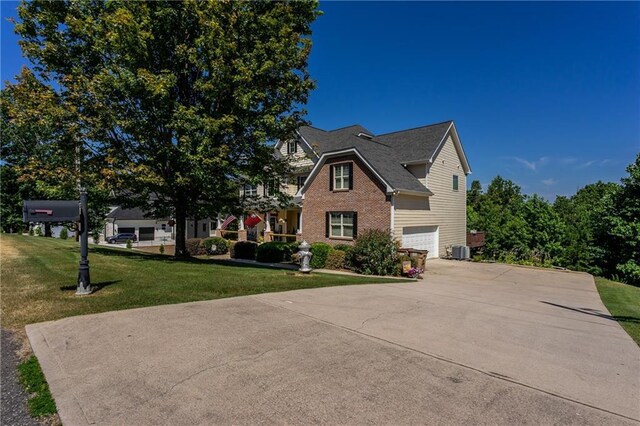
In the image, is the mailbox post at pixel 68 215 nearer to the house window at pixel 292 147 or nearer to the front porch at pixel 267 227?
the front porch at pixel 267 227

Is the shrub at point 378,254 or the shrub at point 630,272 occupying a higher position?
the shrub at point 378,254

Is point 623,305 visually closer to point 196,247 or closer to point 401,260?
point 401,260

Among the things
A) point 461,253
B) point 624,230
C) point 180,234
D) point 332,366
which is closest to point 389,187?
point 461,253

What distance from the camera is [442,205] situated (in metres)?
23.9

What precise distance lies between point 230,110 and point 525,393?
14.0 metres

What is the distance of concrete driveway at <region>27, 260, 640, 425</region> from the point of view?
3.46 m

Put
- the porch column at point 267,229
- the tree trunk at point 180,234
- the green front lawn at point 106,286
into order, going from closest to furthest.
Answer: the green front lawn at point 106,286, the tree trunk at point 180,234, the porch column at point 267,229

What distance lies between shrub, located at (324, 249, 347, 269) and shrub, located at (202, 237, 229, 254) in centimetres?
1277

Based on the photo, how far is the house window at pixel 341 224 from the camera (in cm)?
2050

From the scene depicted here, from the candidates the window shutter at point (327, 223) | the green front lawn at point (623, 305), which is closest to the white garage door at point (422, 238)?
the window shutter at point (327, 223)

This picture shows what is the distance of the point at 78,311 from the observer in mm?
6414

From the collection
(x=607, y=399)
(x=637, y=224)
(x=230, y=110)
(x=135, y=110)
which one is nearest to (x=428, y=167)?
(x=637, y=224)

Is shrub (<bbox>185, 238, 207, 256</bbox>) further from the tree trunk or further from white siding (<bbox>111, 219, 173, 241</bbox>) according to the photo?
white siding (<bbox>111, 219, 173, 241</bbox>)

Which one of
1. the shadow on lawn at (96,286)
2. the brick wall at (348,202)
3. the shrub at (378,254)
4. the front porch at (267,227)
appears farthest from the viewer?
the front porch at (267,227)
